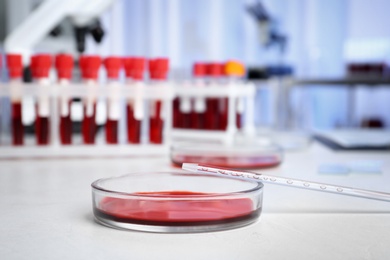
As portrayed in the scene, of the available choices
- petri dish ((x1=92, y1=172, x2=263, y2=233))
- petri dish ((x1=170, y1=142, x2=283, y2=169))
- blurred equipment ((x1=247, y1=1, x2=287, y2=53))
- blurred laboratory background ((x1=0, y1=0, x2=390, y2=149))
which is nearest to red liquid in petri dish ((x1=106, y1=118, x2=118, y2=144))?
petri dish ((x1=170, y1=142, x2=283, y2=169))

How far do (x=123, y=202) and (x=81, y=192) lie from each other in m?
0.23

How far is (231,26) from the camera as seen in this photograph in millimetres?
4082

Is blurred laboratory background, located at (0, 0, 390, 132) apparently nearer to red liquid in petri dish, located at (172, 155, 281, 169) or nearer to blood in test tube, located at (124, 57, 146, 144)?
blood in test tube, located at (124, 57, 146, 144)

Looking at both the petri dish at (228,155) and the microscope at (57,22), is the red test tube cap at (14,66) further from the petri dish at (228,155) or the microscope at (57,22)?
the petri dish at (228,155)

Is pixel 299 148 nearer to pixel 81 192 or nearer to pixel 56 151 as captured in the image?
pixel 56 151

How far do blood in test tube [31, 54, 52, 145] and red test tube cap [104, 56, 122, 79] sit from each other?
14 cm

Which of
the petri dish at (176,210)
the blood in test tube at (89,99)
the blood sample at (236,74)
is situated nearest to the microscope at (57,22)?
the blood in test tube at (89,99)

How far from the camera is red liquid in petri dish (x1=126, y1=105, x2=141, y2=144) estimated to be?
1.24 meters

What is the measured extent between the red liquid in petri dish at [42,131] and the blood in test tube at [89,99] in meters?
0.09

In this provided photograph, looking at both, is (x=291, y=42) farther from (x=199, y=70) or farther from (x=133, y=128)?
(x=133, y=128)

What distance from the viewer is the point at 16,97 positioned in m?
1.17

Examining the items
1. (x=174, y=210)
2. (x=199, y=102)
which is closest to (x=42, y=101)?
(x=199, y=102)

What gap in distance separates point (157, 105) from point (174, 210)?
0.74 metres

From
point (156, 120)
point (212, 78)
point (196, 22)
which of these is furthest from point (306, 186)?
point (196, 22)
